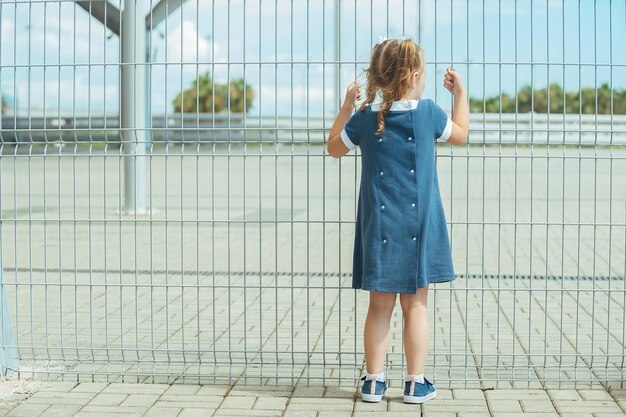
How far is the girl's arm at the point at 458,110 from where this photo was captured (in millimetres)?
4520

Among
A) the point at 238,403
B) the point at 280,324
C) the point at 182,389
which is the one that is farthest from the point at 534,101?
the point at 280,324

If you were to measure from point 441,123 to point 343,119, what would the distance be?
0.43 metres

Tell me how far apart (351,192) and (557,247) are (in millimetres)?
8248

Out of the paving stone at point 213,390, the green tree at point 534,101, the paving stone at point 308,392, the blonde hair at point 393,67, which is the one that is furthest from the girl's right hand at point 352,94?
the paving stone at point 213,390

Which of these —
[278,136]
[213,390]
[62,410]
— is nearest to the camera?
[62,410]

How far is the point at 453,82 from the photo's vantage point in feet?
15.0

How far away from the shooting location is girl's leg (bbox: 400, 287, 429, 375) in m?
4.52

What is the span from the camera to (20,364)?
17.5 feet

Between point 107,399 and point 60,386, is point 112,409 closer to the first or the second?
point 107,399

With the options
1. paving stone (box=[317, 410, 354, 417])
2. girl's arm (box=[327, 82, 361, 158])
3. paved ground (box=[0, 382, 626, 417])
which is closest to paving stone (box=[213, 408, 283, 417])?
paved ground (box=[0, 382, 626, 417])

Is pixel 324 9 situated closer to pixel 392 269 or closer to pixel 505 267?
pixel 392 269

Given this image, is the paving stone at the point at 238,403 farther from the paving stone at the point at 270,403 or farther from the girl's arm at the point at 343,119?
the girl's arm at the point at 343,119

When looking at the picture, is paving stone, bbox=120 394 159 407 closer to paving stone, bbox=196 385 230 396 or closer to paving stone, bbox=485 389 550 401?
paving stone, bbox=196 385 230 396

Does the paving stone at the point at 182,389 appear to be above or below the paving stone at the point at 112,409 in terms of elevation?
above
